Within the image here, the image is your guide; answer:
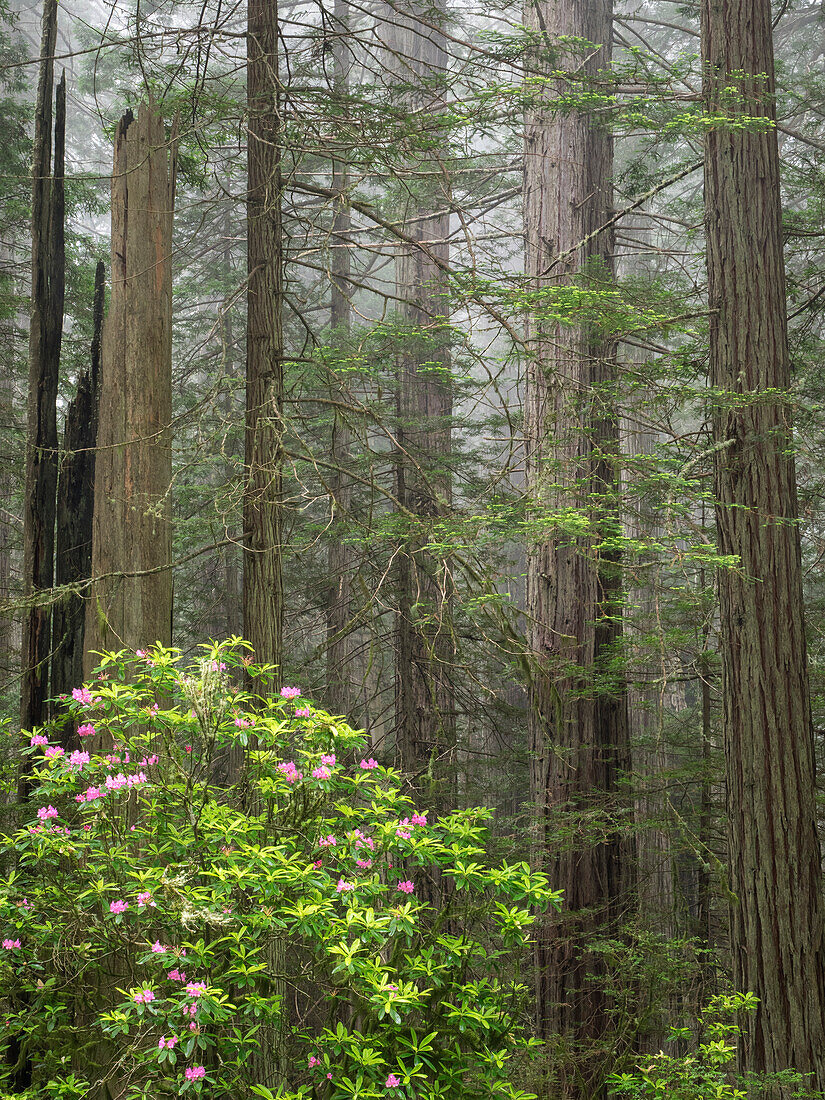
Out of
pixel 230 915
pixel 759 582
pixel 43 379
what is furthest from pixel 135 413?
pixel 759 582

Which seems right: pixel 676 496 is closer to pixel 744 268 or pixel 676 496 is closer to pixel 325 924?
pixel 744 268

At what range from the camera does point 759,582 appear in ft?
16.4

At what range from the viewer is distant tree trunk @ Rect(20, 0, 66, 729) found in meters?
5.21

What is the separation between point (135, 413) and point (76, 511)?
1.17 metres

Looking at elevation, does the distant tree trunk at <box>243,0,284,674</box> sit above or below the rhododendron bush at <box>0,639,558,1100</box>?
above

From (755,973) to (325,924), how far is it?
2.95m

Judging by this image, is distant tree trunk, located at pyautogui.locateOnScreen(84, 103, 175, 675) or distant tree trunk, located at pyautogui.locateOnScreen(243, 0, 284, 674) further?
distant tree trunk, located at pyautogui.locateOnScreen(243, 0, 284, 674)

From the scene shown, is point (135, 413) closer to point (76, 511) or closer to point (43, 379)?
point (76, 511)

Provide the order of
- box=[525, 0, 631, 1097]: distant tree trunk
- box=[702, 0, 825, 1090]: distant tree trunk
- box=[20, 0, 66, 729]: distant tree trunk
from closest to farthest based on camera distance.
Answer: box=[702, 0, 825, 1090]: distant tree trunk → box=[20, 0, 66, 729]: distant tree trunk → box=[525, 0, 631, 1097]: distant tree trunk

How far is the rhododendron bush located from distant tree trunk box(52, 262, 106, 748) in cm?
159

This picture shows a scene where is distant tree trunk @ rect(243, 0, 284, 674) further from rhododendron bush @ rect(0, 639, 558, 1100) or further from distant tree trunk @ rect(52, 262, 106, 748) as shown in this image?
rhododendron bush @ rect(0, 639, 558, 1100)

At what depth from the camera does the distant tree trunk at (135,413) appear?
459 centimetres

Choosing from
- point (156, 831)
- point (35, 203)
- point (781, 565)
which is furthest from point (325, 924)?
point (35, 203)

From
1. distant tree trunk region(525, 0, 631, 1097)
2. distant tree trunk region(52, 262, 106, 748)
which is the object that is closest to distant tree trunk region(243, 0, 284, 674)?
distant tree trunk region(52, 262, 106, 748)
